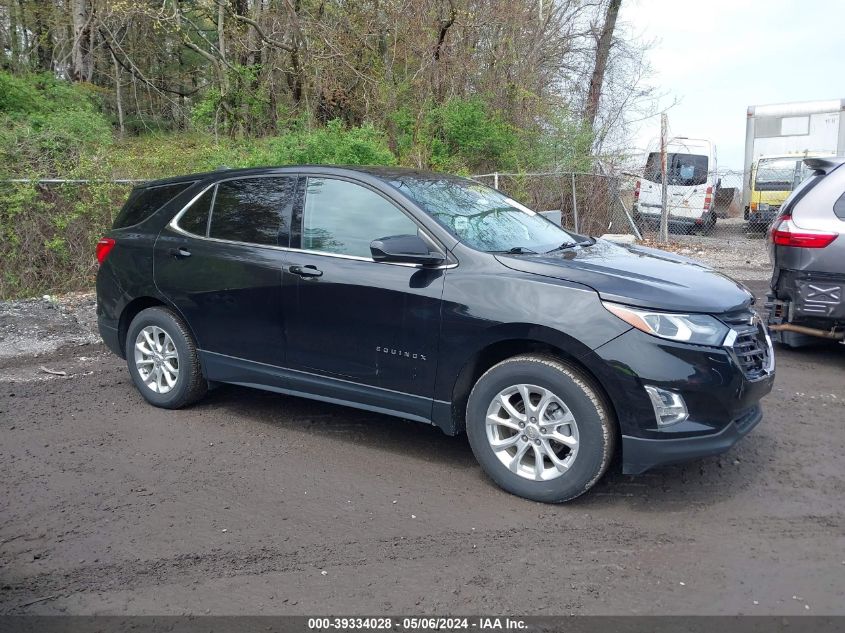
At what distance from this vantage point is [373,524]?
155 inches

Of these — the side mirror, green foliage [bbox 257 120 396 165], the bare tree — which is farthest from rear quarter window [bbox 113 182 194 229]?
the bare tree

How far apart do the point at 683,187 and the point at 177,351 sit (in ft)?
49.7

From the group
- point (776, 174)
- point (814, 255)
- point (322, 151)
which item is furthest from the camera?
point (776, 174)

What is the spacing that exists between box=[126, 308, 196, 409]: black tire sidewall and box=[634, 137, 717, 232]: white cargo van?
12585 millimetres

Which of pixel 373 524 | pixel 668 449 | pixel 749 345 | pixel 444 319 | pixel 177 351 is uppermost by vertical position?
pixel 444 319

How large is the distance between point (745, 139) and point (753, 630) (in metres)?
20.8

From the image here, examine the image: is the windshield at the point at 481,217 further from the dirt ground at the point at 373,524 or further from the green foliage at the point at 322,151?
the green foliage at the point at 322,151

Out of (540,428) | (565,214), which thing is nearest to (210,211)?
(540,428)

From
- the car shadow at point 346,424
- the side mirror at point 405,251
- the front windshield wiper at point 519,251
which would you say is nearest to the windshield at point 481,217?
the front windshield wiper at point 519,251

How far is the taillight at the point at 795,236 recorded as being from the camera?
6.28 metres

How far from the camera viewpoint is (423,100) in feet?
54.9

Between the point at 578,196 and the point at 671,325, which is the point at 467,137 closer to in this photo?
the point at 578,196

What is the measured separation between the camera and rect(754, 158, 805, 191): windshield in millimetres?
18453

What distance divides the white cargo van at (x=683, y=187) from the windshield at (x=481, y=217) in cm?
1150
